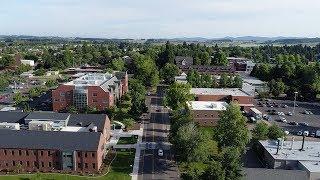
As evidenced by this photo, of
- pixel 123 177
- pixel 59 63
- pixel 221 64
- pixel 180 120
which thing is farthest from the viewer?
pixel 59 63

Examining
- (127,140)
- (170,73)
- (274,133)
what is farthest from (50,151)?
(170,73)

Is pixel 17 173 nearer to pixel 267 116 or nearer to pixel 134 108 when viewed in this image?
pixel 134 108

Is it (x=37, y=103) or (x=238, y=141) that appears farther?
(x=37, y=103)

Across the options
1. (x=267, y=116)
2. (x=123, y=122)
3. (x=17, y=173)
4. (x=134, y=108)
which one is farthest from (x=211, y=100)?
(x=17, y=173)

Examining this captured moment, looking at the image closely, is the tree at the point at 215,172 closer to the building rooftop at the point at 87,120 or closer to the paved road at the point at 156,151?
the paved road at the point at 156,151

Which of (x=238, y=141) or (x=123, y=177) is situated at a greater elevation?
(x=238, y=141)

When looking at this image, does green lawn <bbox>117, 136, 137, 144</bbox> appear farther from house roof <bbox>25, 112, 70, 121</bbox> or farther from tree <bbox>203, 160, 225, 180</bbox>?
tree <bbox>203, 160, 225, 180</bbox>
